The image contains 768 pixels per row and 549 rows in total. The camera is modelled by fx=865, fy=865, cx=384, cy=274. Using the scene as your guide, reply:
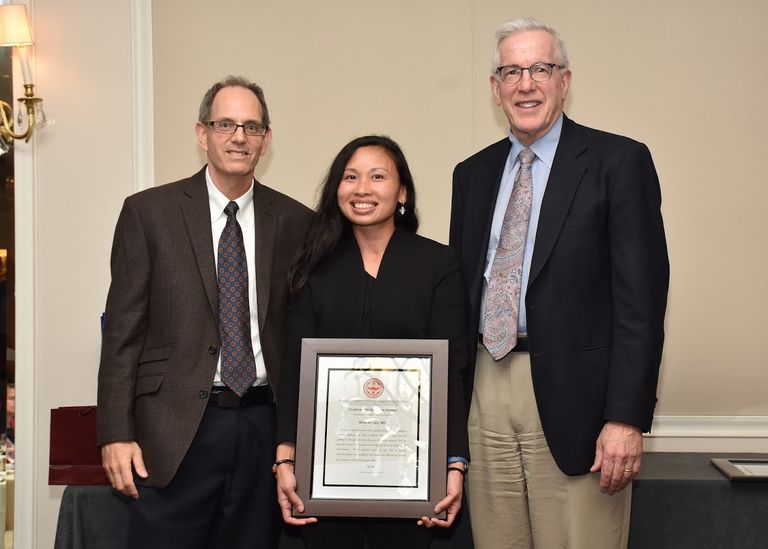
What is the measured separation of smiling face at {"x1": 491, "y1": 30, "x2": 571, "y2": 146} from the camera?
2.42m

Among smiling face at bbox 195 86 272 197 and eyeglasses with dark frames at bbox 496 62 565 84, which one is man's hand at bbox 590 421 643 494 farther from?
smiling face at bbox 195 86 272 197

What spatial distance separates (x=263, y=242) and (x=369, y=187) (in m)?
0.40

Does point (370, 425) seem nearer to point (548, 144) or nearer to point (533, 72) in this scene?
point (548, 144)

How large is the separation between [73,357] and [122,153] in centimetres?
94

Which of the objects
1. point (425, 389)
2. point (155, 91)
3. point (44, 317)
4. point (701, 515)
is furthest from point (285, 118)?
point (701, 515)

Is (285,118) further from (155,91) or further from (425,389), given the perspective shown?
(425,389)

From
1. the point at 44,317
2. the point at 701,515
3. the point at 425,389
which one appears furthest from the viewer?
the point at 44,317

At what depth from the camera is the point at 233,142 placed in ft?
8.40

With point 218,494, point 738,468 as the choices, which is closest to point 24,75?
point 218,494

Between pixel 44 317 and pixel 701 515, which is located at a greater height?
pixel 44 317

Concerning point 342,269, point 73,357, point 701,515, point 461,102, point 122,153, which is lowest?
point 701,515

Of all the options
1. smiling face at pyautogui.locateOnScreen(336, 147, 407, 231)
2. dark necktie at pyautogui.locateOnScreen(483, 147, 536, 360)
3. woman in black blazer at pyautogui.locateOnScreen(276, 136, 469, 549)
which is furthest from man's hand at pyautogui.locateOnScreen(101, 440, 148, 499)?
dark necktie at pyautogui.locateOnScreen(483, 147, 536, 360)

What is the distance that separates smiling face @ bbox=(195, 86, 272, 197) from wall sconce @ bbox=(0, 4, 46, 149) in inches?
55.6

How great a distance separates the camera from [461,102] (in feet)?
12.9
